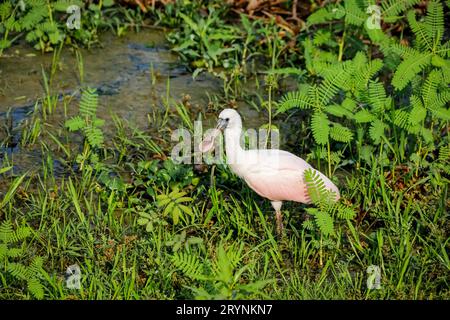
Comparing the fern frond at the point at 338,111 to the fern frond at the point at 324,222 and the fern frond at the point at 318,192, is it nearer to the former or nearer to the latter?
the fern frond at the point at 318,192

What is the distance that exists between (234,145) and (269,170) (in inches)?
11.4

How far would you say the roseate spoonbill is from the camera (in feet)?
15.4

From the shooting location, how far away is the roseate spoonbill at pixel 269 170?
468 centimetres

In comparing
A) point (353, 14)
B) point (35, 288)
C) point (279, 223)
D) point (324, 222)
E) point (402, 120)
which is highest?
point (353, 14)

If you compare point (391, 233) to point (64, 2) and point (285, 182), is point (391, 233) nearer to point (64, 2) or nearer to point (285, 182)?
point (285, 182)

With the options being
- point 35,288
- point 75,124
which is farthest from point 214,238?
point 75,124

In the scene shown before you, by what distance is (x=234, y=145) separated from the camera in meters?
4.82

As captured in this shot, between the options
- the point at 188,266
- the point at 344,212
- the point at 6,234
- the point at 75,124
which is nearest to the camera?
the point at 188,266

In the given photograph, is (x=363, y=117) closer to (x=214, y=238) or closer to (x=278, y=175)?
(x=278, y=175)

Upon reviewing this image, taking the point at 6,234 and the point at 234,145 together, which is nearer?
the point at 6,234

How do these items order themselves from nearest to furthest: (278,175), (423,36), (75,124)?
(278,175) < (423,36) < (75,124)

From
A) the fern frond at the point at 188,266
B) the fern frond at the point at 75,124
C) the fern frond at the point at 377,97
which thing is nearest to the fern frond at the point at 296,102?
the fern frond at the point at 377,97

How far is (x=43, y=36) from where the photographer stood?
666 cm

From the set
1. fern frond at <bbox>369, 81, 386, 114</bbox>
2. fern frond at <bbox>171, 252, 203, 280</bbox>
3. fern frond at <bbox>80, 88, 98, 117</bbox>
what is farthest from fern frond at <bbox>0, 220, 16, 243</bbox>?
fern frond at <bbox>369, 81, 386, 114</bbox>
